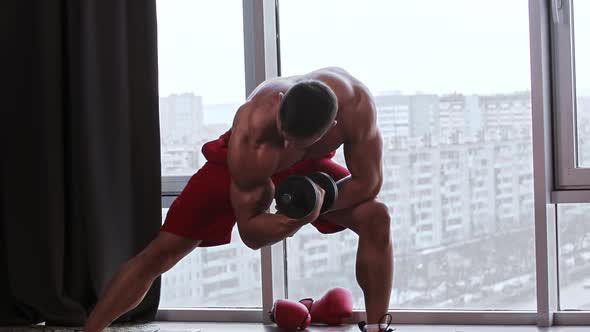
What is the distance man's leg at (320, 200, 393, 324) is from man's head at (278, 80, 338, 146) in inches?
19.2

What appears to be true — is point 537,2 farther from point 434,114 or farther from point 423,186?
point 423,186

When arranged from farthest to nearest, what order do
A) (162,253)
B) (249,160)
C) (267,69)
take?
1. (267,69)
2. (162,253)
3. (249,160)

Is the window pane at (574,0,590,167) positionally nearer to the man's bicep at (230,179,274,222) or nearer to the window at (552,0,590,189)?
the window at (552,0,590,189)

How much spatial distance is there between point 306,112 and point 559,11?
1.44 meters

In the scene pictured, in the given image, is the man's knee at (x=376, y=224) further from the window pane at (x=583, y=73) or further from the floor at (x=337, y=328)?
the window pane at (x=583, y=73)

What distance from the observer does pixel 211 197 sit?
2.93 m

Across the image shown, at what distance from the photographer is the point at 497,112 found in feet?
11.5

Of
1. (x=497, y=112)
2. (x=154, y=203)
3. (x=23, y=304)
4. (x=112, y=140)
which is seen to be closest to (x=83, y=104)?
(x=112, y=140)

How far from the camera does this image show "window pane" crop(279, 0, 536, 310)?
3.50 metres

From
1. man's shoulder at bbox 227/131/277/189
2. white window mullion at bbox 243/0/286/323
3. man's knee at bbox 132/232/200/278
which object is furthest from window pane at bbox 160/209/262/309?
man's shoulder at bbox 227/131/277/189

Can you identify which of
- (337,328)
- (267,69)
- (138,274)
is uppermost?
(267,69)

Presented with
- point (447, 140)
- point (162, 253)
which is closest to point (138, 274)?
point (162, 253)

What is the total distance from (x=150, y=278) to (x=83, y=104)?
96 centimetres

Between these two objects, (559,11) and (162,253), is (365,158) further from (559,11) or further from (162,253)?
(559,11)
